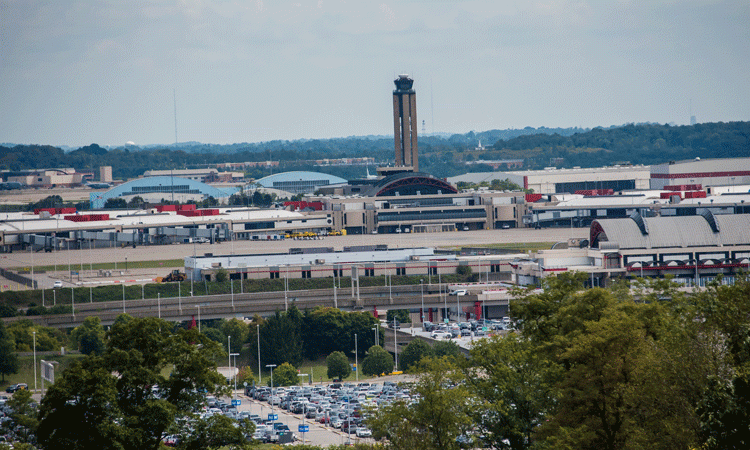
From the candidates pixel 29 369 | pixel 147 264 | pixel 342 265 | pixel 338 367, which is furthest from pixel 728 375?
pixel 147 264

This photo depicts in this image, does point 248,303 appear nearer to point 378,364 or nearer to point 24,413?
point 378,364

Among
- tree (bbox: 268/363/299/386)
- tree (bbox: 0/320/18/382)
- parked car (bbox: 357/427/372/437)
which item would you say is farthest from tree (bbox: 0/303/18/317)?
parked car (bbox: 357/427/372/437)

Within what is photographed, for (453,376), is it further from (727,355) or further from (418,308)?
(418,308)

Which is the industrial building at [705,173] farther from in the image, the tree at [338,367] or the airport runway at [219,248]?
the tree at [338,367]

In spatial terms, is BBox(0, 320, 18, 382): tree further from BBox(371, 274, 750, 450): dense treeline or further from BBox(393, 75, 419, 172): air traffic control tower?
BBox(393, 75, 419, 172): air traffic control tower

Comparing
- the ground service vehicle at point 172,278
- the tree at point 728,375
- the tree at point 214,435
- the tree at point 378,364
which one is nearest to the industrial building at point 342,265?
the ground service vehicle at point 172,278
